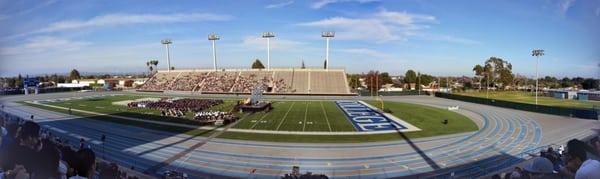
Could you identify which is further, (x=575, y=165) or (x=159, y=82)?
(x=159, y=82)

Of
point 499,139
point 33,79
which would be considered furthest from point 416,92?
point 33,79

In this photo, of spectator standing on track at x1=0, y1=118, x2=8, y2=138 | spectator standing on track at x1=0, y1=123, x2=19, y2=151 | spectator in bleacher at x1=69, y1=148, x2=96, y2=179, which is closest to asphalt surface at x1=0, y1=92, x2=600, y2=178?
spectator standing on track at x1=0, y1=118, x2=8, y2=138

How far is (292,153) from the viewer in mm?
10180

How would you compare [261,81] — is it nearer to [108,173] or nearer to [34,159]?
[108,173]

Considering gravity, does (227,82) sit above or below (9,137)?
above

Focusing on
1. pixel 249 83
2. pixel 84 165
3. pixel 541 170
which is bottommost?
pixel 541 170

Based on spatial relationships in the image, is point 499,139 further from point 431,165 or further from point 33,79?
point 33,79

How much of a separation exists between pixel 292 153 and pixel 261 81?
1269 inches

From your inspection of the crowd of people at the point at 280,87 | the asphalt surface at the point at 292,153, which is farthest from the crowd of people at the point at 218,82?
the asphalt surface at the point at 292,153

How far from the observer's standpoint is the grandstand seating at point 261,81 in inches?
1564

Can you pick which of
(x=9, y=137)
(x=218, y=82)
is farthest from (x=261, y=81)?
(x=9, y=137)

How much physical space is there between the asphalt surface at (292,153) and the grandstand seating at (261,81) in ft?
82.7

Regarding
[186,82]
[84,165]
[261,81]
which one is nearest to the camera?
[84,165]

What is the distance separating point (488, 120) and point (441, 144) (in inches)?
392
